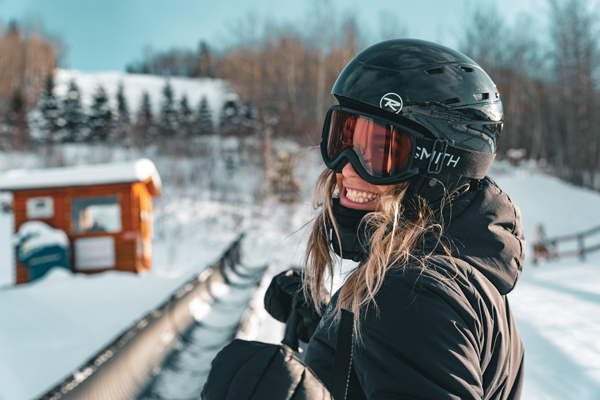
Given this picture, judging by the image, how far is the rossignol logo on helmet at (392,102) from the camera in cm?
121

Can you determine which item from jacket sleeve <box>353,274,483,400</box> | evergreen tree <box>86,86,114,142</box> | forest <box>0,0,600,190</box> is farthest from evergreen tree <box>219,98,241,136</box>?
jacket sleeve <box>353,274,483,400</box>

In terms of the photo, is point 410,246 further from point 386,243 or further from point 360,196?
point 360,196

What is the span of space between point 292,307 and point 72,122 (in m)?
36.5

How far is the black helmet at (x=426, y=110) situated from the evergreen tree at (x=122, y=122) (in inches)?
1143

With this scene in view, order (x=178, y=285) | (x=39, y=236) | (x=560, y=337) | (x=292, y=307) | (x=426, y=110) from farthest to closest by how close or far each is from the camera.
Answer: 1. (x=39, y=236)
2. (x=178, y=285)
3. (x=560, y=337)
4. (x=292, y=307)
5. (x=426, y=110)

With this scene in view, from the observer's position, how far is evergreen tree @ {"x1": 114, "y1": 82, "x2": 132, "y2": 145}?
29.6 metres

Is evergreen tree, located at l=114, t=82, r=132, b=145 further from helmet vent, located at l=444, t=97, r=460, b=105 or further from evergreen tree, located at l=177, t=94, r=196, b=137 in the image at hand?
helmet vent, located at l=444, t=97, r=460, b=105

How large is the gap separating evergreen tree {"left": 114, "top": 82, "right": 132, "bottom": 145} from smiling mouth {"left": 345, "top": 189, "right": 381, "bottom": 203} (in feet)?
95.2

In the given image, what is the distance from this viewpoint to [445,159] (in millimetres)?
1216

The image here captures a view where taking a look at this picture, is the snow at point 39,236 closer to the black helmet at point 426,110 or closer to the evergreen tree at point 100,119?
the black helmet at point 426,110

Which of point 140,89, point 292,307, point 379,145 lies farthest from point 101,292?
point 140,89

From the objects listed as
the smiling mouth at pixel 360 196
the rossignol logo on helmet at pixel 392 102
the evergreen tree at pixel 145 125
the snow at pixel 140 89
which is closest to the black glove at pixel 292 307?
the smiling mouth at pixel 360 196

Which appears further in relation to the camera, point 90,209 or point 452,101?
point 90,209

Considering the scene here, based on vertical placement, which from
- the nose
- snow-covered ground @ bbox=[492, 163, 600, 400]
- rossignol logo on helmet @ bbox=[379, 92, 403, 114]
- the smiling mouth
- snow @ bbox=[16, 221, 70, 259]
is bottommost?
snow @ bbox=[16, 221, 70, 259]
